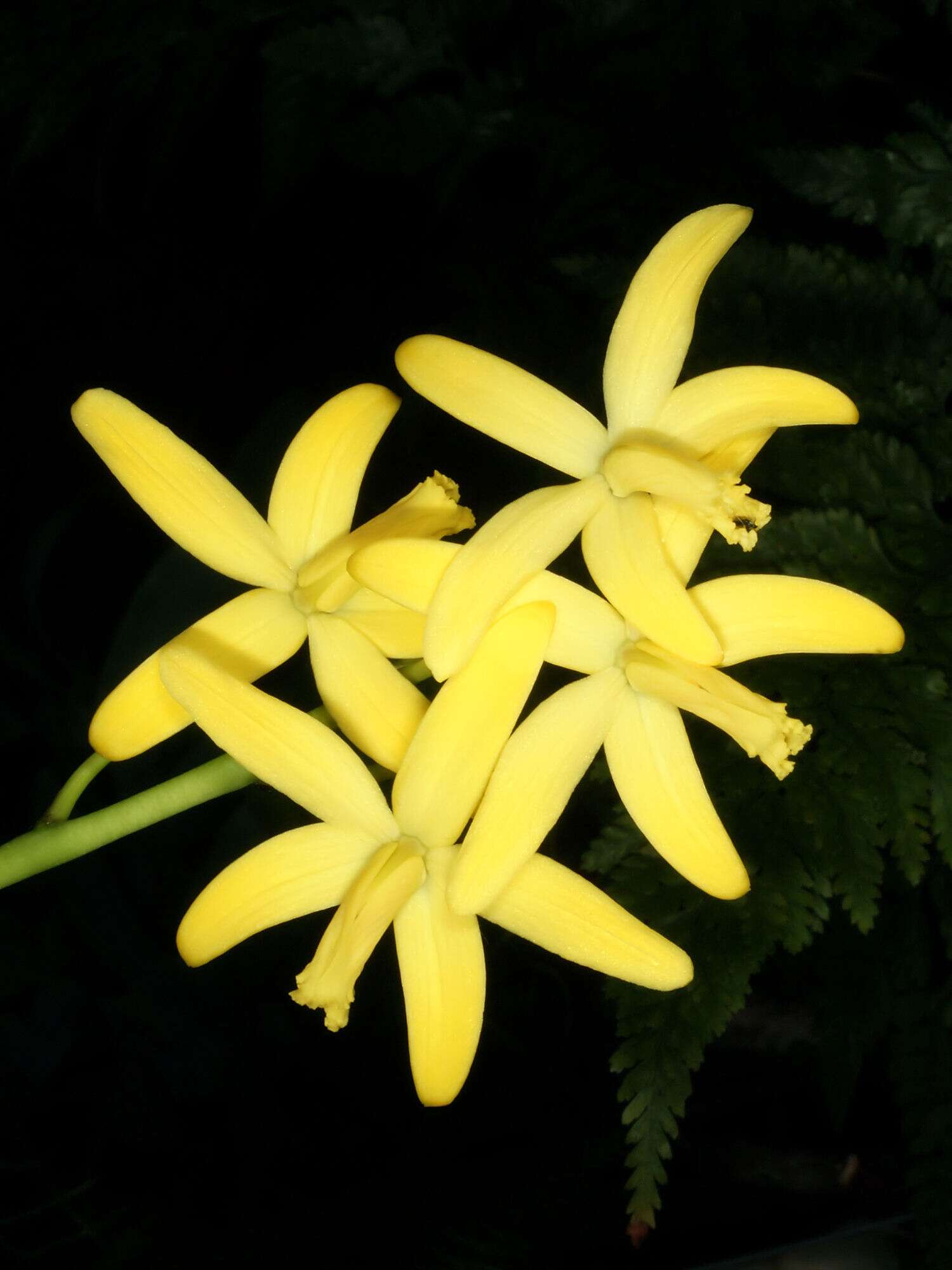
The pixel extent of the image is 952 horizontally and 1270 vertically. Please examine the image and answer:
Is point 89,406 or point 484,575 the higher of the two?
point 89,406

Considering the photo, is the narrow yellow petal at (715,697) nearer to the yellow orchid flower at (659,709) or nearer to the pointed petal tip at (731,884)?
the yellow orchid flower at (659,709)

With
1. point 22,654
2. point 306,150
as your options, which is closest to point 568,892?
point 22,654

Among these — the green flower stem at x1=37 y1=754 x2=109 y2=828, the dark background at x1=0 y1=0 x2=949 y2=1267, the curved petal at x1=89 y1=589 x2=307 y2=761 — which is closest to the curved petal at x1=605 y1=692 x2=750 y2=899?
the curved petal at x1=89 y1=589 x2=307 y2=761

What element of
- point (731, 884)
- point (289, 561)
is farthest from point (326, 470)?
point (731, 884)

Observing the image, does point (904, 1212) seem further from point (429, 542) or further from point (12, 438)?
point (12, 438)

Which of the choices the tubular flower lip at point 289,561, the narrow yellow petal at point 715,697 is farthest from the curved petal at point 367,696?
the narrow yellow petal at point 715,697

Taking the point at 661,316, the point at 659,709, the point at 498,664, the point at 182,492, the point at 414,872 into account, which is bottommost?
the point at 414,872

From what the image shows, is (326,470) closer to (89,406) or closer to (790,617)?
(89,406)
